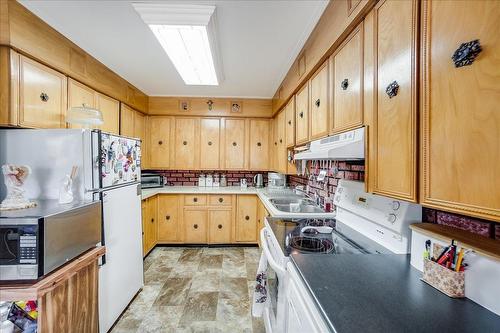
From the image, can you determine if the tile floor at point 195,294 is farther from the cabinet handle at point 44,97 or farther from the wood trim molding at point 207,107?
the wood trim molding at point 207,107

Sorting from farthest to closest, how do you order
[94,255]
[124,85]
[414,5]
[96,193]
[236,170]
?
[236,170] → [124,85] → [96,193] → [94,255] → [414,5]

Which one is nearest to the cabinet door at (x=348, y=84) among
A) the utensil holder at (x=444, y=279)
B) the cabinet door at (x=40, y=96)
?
the utensil holder at (x=444, y=279)

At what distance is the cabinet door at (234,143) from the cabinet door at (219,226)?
808mm

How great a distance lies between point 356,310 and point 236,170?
3.36 metres

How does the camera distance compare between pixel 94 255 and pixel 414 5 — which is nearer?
pixel 414 5

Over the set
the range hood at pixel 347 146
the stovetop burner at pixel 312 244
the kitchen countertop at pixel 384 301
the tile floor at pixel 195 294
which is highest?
the range hood at pixel 347 146

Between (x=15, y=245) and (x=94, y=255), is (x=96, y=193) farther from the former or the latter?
(x=15, y=245)

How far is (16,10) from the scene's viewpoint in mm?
1552

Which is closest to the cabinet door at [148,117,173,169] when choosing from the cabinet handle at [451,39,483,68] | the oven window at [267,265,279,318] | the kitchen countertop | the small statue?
the small statue

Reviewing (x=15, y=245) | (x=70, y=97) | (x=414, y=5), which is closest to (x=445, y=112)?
(x=414, y=5)

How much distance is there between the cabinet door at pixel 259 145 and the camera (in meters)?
3.98

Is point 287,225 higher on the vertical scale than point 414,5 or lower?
lower

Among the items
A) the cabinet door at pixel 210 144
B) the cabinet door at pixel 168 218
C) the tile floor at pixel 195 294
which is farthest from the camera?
the cabinet door at pixel 210 144

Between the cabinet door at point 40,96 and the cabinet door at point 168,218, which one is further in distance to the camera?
the cabinet door at point 168,218
